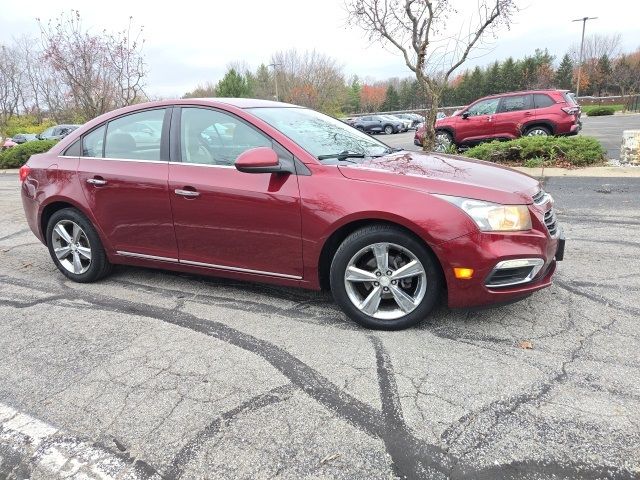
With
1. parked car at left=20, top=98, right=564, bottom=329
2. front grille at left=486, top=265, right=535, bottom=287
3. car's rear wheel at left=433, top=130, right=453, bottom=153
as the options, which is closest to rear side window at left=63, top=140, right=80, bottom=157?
parked car at left=20, top=98, right=564, bottom=329

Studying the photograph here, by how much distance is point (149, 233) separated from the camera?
4129 millimetres

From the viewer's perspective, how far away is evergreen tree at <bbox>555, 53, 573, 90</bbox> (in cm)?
6041

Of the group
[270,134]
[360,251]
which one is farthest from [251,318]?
[270,134]

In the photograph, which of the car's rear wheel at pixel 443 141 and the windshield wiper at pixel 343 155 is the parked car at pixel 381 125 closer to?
the car's rear wheel at pixel 443 141

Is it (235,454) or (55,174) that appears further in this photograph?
(55,174)

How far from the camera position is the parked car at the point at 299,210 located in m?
3.14

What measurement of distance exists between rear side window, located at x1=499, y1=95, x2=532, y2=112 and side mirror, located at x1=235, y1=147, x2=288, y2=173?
12143 millimetres

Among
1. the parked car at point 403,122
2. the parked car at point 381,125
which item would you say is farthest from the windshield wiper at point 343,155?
the parked car at point 403,122

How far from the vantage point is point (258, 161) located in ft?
11.1

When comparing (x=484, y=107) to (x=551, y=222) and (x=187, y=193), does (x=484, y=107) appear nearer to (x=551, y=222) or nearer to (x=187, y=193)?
(x=551, y=222)

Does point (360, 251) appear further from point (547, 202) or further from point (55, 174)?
point (55, 174)

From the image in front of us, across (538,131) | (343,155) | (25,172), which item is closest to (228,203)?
(343,155)

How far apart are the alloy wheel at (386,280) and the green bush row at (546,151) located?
25.7 ft

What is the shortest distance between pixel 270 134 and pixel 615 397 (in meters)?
2.67
